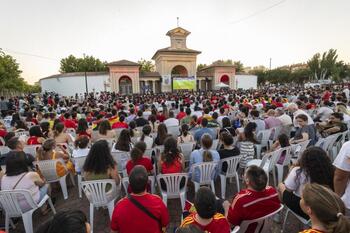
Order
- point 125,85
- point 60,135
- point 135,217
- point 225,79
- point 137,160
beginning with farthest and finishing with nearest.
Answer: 1. point 225,79
2. point 125,85
3. point 60,135
4. point 137,160
5. point 135,217

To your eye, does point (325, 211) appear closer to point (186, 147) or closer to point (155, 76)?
point (186, 147)

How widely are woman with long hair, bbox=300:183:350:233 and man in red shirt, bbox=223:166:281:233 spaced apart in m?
0.77

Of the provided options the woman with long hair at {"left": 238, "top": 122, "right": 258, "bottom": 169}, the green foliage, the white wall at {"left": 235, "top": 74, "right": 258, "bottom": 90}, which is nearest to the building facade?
the white wall at {"left": 235, "top": 74, "right": 258, "bottom": 90}

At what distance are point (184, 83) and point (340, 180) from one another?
123 ft

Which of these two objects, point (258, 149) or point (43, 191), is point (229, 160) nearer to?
point (258, 149)

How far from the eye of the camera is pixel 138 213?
7.88ft

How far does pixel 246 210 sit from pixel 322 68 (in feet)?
217

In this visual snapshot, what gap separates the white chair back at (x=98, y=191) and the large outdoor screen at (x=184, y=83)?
35.7 meters

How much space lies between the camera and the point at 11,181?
11.4ft

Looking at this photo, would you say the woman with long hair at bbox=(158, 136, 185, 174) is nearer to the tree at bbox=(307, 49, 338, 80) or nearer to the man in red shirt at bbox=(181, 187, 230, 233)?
the man in red shirt at bbox=(181, 187, 230, 233)

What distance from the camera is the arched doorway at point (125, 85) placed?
39125 millimetres

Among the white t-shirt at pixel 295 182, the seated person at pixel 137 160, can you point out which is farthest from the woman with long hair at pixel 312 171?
the seated person at pixel 137 160

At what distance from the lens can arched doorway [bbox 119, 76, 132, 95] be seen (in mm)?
39125

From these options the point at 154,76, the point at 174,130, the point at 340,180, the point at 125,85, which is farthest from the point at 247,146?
the point at 154,76
